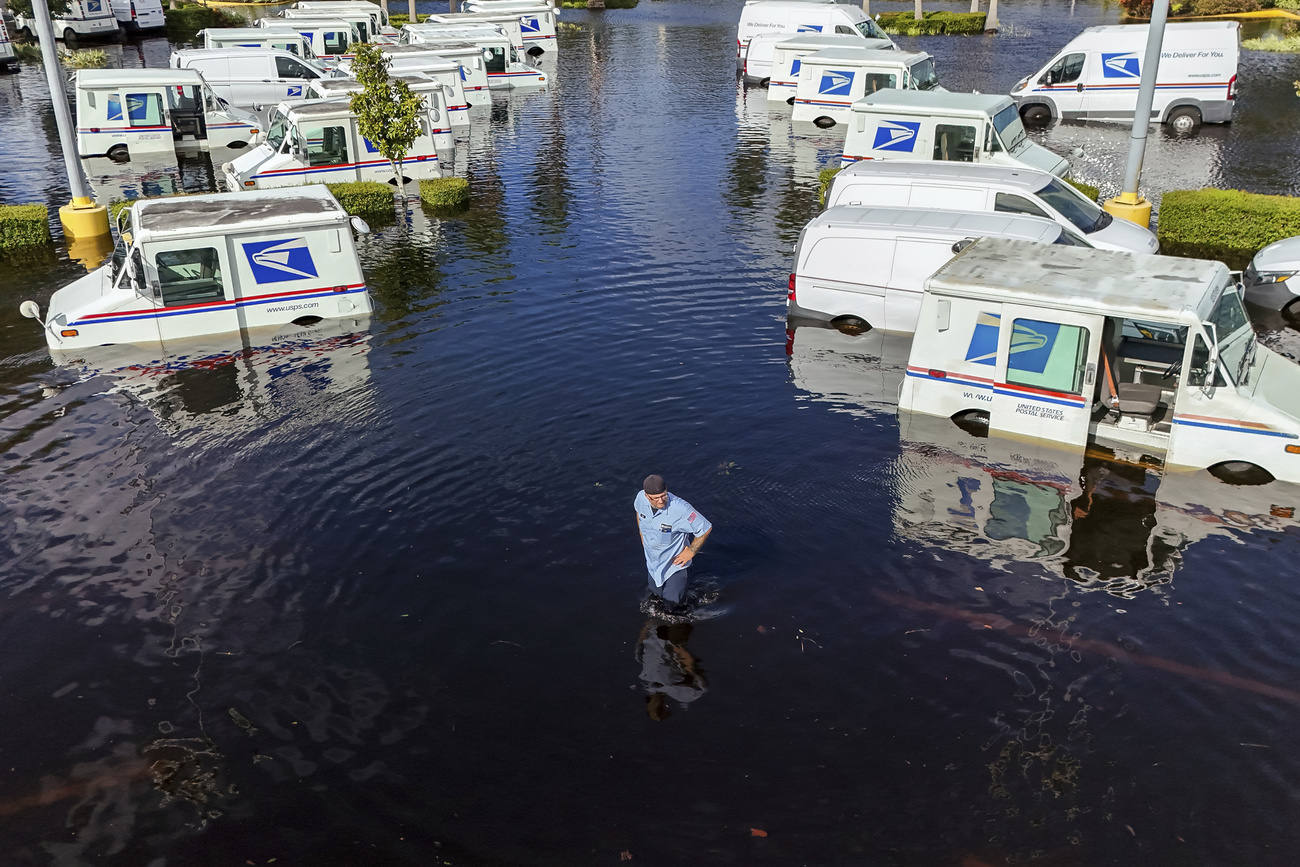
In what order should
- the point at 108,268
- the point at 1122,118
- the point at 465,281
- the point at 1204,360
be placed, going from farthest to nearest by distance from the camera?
the point at 1122,118 < the point at 465,281 < the point at 108,268 < the point at 1204,360

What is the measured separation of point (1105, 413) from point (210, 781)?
1189 cm

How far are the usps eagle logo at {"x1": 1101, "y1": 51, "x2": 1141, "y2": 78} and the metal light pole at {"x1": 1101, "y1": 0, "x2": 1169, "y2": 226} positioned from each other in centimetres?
1388

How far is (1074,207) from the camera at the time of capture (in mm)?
20203

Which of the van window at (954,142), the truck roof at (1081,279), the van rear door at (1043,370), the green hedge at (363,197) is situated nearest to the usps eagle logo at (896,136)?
the van window at (954,142)

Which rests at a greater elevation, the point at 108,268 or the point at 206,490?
the point at 108,268

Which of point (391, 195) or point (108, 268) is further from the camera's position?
point (391, 195)

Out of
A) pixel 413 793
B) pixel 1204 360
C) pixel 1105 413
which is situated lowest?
pixel 413 793

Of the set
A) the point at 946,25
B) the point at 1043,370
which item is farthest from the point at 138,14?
the point at 1043,370

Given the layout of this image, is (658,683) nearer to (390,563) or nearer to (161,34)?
(390,563)

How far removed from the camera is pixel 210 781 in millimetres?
9344

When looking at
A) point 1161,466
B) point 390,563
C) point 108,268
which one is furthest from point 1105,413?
point 108,268

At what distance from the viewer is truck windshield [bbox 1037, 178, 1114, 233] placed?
1978 cm

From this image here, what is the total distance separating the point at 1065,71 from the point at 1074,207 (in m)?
17.8

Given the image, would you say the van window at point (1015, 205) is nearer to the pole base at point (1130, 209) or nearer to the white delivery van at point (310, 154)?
the pole base at point (1130, 209)
